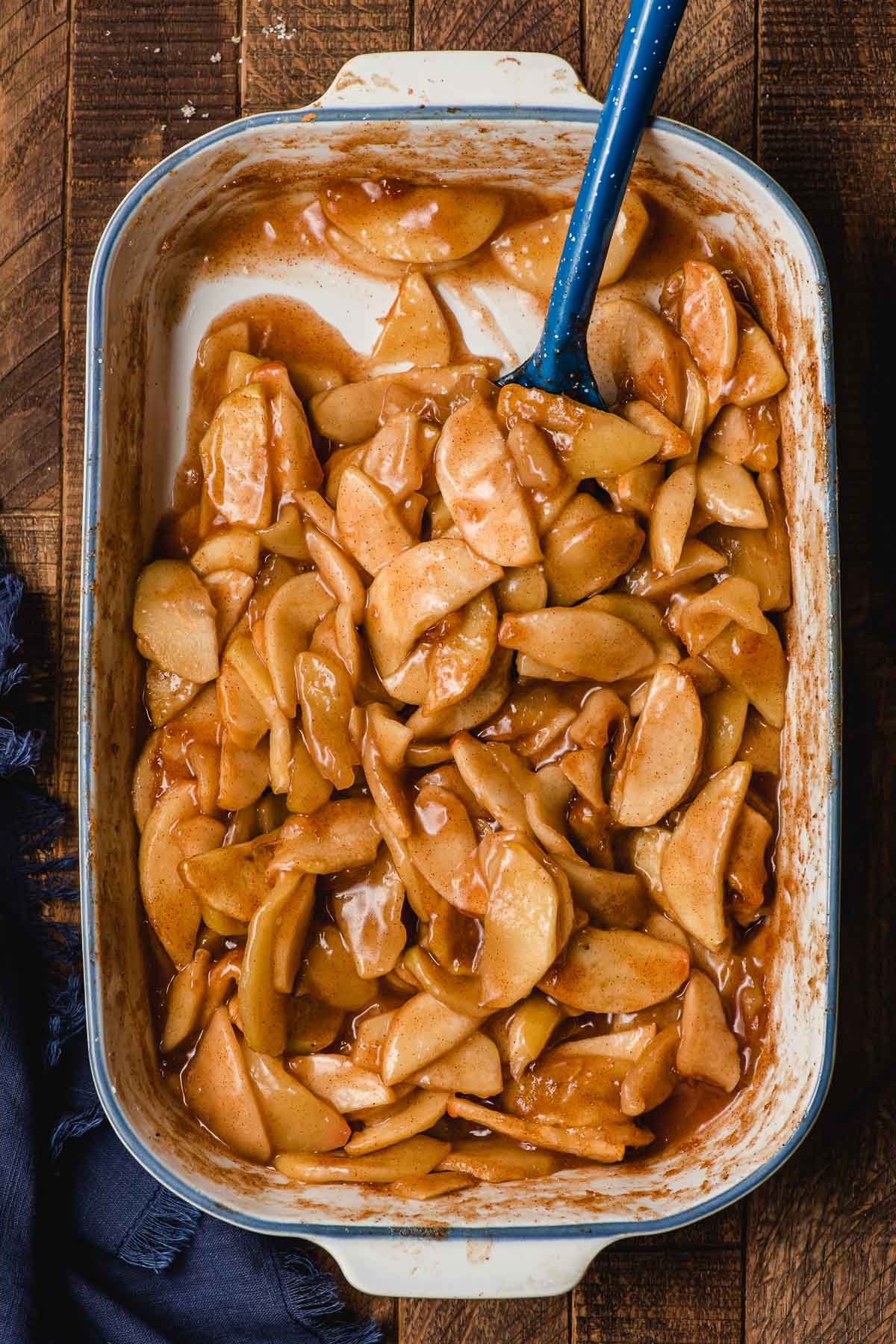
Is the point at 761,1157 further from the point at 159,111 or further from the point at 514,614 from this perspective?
the point at 159,111

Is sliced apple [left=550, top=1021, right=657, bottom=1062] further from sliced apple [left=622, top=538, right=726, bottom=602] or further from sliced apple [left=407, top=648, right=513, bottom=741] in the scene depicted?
sliced apple [left=622, top=538, right=726, bottom=602]

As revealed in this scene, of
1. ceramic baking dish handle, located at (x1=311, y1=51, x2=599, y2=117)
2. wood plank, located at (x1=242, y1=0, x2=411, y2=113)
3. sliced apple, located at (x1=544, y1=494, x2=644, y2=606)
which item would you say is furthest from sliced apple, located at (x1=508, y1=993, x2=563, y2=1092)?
wood plank, located at (x1=242, y1=0, x2=411, y2=113)

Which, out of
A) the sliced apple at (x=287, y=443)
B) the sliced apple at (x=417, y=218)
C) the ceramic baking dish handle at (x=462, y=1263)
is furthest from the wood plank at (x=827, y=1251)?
the sliced apple at (x=417, y=218)

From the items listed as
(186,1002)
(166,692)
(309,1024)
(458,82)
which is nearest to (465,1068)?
(309,1024)

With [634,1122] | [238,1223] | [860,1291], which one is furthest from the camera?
[860,1291]

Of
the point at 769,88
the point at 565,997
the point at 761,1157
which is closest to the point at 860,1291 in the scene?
the point at 761,1157

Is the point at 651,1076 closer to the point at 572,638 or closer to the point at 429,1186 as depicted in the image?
the point at 429,1186

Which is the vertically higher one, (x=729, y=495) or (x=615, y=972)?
(x=729, y=495)
